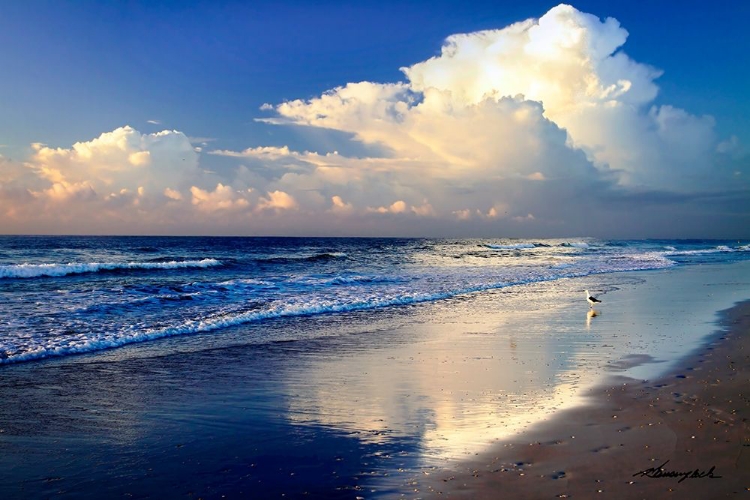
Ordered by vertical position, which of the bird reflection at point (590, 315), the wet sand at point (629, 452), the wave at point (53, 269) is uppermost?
the wave at point (53, 269)

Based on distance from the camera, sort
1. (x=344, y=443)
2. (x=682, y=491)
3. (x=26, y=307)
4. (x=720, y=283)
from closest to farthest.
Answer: (x=682, y=491), (x=344, y=443), (x=26, y=307), (x=720, y=283)

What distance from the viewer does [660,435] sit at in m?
6.14

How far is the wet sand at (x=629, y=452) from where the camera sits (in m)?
4.83

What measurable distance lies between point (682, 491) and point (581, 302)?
15.5 metres

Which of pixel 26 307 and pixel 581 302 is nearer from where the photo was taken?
pixel 26 307

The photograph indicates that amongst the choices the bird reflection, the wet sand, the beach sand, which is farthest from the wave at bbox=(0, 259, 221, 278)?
the wet sand

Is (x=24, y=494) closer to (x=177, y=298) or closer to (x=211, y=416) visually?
(x=211, y=416)

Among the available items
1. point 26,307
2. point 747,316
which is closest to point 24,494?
point 26,307
